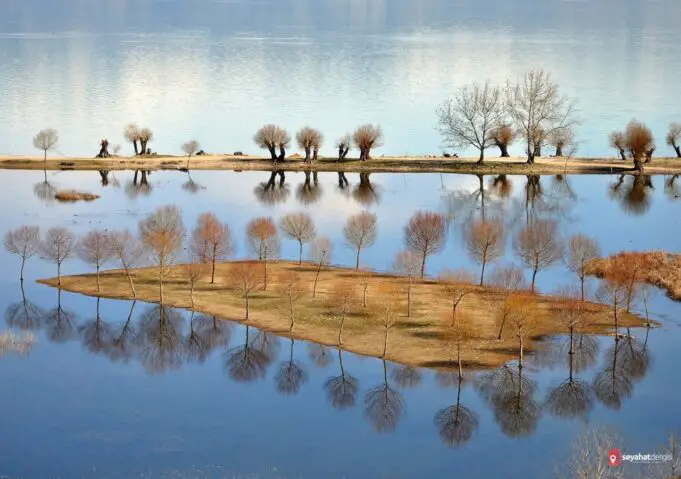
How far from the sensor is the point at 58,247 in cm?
6794

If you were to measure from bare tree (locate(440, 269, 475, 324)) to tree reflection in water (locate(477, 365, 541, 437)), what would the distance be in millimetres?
6518

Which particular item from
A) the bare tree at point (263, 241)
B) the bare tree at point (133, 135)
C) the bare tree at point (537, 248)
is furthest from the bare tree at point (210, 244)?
the bare tree at point (133, 135)

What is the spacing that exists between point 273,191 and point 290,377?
44.6 m

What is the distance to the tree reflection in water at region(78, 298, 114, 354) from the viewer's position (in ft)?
191

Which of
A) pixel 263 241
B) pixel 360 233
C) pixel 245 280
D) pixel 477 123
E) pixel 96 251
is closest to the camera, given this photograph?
pixel 245 280

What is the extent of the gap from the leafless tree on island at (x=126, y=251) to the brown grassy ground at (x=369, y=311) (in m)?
0.75

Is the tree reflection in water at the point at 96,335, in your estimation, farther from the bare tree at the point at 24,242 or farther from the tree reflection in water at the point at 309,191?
the tree reflection in water at the point at 309,191

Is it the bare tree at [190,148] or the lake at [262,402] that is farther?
the bare tree at [190,148]

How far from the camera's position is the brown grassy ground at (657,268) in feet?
215

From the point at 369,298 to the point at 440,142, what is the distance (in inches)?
2402

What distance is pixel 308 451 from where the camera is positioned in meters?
45.8

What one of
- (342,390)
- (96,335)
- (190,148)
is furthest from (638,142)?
(96,335)

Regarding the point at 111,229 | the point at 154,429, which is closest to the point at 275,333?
the point at 154,429

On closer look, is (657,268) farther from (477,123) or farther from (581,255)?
(477,123)
